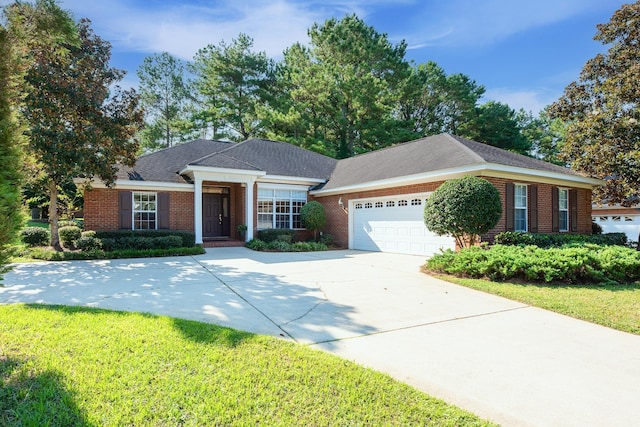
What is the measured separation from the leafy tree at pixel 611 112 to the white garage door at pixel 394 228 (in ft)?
22.4

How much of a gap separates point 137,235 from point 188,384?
469 inches

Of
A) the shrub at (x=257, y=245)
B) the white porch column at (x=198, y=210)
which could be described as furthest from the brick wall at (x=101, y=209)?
the shrub at (x=257, y=245)

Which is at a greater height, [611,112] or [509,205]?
[611,112]

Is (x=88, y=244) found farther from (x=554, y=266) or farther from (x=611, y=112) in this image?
(x=611, y=112)

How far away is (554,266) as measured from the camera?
23.5 feet

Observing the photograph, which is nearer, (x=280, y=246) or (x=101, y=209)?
(x=101, y=209)

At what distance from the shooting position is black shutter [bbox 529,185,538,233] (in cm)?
1152

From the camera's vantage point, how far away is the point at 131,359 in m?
3.20

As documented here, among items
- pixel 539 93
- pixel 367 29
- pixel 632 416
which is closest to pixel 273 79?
pixel 367 29

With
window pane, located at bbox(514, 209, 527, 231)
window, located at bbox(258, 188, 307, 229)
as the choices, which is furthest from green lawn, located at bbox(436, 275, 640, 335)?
window, located at bbox(258, 188, 307, 229)

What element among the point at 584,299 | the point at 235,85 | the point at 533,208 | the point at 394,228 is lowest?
A: the point at 584,299

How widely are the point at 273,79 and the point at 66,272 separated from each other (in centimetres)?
2722

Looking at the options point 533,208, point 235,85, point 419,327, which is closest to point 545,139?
point 533,208

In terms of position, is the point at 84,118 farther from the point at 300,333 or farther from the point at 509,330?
the point at 509,330
